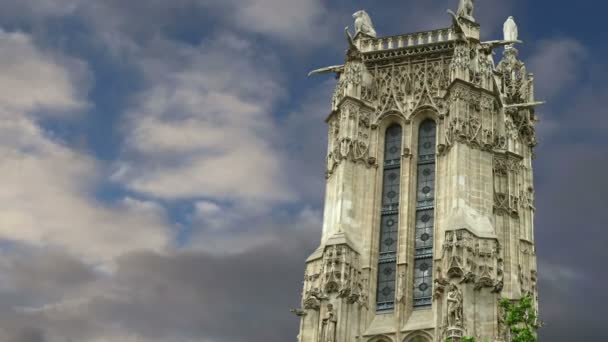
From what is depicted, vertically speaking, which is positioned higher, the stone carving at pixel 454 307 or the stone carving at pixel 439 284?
the stone carving at pixel 439 284

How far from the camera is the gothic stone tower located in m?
42.5

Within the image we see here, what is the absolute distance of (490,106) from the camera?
48.2 metres

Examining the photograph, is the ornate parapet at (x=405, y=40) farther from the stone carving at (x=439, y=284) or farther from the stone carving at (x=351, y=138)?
the stone carving at (x=439, y=284)

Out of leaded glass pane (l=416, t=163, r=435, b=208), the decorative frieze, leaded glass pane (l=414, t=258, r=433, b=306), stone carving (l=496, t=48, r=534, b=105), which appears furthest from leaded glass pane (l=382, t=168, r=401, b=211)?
stone carving (l=496, t=48, r=534, b=105)

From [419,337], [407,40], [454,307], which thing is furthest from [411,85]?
[454,307]

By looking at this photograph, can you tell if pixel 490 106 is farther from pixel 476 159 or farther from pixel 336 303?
pixel 336 303

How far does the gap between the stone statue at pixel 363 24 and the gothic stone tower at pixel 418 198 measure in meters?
0.08

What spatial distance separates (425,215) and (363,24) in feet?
37.5

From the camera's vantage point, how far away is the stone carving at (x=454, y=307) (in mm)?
40438

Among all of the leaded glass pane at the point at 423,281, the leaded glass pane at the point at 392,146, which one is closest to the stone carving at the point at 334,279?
the leaded glass pane at the point at 423,281

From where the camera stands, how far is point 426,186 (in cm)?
4750

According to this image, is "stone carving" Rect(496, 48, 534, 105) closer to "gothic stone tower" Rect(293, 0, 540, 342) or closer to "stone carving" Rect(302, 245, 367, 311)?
"gothic stone tower" Rect(293, 0, 540, 342)

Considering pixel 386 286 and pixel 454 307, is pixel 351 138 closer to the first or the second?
pixel 386 286

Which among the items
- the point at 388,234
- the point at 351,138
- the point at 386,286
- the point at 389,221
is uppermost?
the point at 351,138
